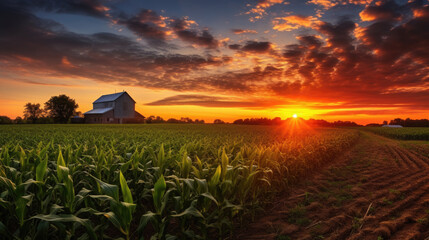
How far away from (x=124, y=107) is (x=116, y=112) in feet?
8.10

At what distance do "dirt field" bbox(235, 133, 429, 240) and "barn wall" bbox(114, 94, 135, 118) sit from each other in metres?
59.0

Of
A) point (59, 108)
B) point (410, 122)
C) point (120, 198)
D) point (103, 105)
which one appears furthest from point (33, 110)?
point (410, 122)

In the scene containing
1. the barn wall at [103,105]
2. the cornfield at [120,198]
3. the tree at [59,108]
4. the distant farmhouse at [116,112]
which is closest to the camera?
the cornfield at [120,198]

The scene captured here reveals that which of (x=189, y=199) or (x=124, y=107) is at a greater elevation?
(x=124, y=107)

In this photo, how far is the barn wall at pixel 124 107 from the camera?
60844 mm

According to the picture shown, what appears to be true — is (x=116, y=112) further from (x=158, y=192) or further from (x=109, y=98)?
(x=158, y=192)

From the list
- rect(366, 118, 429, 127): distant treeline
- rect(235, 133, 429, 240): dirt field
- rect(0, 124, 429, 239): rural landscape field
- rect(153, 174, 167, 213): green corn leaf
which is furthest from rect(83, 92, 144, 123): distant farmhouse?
rect(366, 118, 429, 127): distant treeline

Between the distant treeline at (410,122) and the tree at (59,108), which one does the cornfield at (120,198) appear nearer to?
the tree at (59,108)

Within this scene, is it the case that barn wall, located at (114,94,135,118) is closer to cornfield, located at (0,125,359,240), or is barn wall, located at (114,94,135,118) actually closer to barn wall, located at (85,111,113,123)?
barn wall, located at (85,111,113,123)

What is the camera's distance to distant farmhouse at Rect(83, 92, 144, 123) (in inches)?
2337

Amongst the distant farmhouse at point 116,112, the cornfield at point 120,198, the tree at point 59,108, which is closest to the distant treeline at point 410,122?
the distant farmhouse at point 116,112

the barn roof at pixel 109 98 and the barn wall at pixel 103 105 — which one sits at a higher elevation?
the barn roof at pixel 109 98

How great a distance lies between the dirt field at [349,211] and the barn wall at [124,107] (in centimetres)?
5904

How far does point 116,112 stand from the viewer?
6047cm
